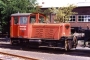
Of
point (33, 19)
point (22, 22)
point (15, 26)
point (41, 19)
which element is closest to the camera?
point (22, 22)

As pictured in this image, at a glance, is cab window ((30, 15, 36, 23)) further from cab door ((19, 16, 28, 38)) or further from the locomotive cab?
cab door ((19, 16, 28, 38))

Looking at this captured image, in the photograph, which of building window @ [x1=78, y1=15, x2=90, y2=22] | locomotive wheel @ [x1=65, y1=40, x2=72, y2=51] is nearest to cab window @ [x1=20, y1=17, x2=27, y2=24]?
locomotive wheel @ [x1=65, y1=40, x2=72, y2=51]

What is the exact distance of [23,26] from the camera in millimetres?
19438

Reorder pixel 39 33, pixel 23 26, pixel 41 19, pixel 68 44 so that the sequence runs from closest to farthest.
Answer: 1. pixel 68 44
2. pixel 39 33
3. pixel 23 26
4. pixel 41 19

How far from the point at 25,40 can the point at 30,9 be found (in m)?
13.3

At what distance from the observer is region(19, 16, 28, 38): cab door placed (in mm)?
19297

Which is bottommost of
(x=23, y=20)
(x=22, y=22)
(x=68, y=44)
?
(x=68, y=44)

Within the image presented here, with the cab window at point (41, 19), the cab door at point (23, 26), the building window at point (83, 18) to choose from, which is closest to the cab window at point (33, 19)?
the cab door at point (23, 26)

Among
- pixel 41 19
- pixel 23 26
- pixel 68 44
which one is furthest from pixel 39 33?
pixel 68 44

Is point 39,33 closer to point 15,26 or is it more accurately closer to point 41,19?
point 41,19

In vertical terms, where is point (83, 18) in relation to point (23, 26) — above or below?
below

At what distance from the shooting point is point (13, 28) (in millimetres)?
20219

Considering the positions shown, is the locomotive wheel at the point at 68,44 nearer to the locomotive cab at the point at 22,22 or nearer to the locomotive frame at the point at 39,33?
the locomotive frame at the point at 39,33

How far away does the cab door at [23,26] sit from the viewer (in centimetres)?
1930
